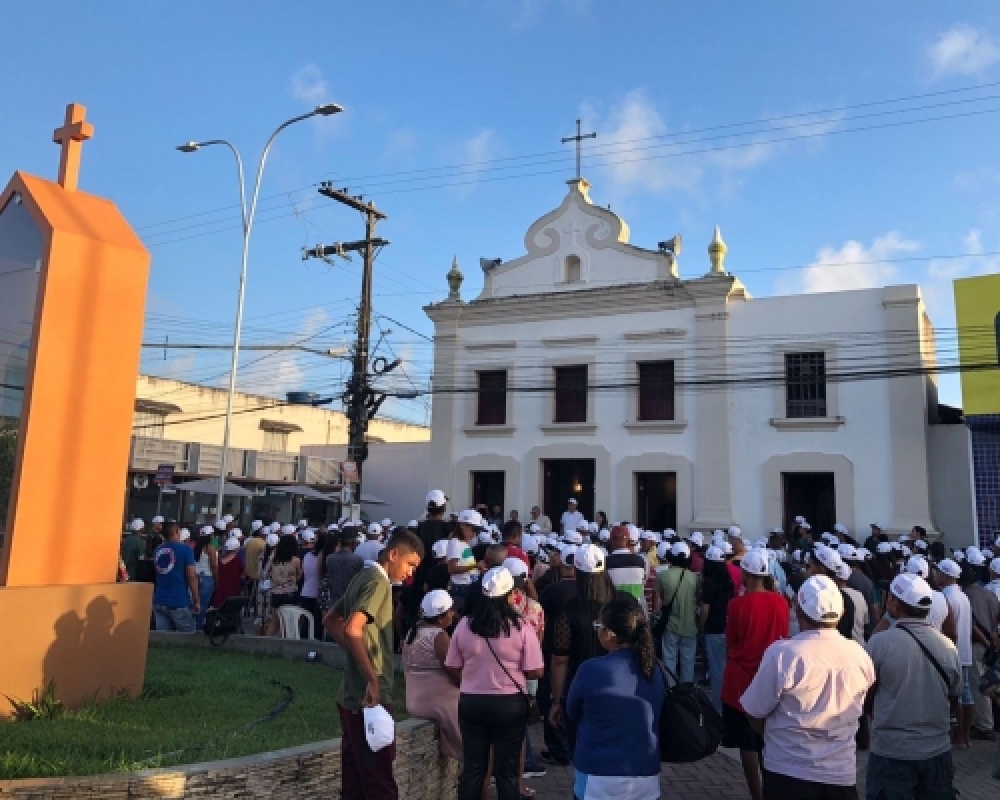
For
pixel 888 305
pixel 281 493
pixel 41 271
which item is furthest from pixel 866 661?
pixel 281 493

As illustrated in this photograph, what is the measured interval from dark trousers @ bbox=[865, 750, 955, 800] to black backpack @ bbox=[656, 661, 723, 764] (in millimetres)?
1021

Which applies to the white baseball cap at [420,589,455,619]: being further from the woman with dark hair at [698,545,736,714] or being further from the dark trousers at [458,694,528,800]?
the woman with dark hair at [698,545,736,714]

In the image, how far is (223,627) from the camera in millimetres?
9875

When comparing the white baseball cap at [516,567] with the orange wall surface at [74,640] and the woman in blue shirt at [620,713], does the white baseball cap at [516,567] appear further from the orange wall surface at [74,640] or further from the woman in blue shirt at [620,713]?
the orange wall surface at [74,640]

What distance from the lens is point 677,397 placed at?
69.5ft

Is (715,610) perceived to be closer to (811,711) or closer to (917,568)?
(917,568)

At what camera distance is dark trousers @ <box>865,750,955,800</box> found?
14.0 ft

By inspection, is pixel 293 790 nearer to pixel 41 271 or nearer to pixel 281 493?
pixel 41 271

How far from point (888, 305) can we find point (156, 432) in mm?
29330

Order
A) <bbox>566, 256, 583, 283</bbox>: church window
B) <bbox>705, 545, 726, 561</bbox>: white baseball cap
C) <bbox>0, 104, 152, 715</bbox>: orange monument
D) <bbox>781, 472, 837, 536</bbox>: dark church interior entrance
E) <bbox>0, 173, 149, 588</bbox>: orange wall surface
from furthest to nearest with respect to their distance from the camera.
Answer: <bbox>566, 256, 583, 283</bbox>: church window, <bbox>781, 472, 837, 536</bbox>: dark church interior entrance, <bbox>705, 545, 726, 561</bbox>: white baseball cap, <bbox>0, 173, 149, 588</bbox>: orange wall surface, <bbox>0, 104, 152, 715</bbox>: orange monument

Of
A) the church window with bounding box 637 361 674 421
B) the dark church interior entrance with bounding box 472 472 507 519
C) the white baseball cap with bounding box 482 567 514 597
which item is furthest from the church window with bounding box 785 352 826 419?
the white baseball cap with bounding box 482 567 514 597

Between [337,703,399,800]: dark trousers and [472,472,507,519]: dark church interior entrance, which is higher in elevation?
[472,472,507,519]: dark church interior entrance

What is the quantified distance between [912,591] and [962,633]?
4.08 m

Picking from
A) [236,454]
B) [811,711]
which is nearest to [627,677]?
[811,711]
